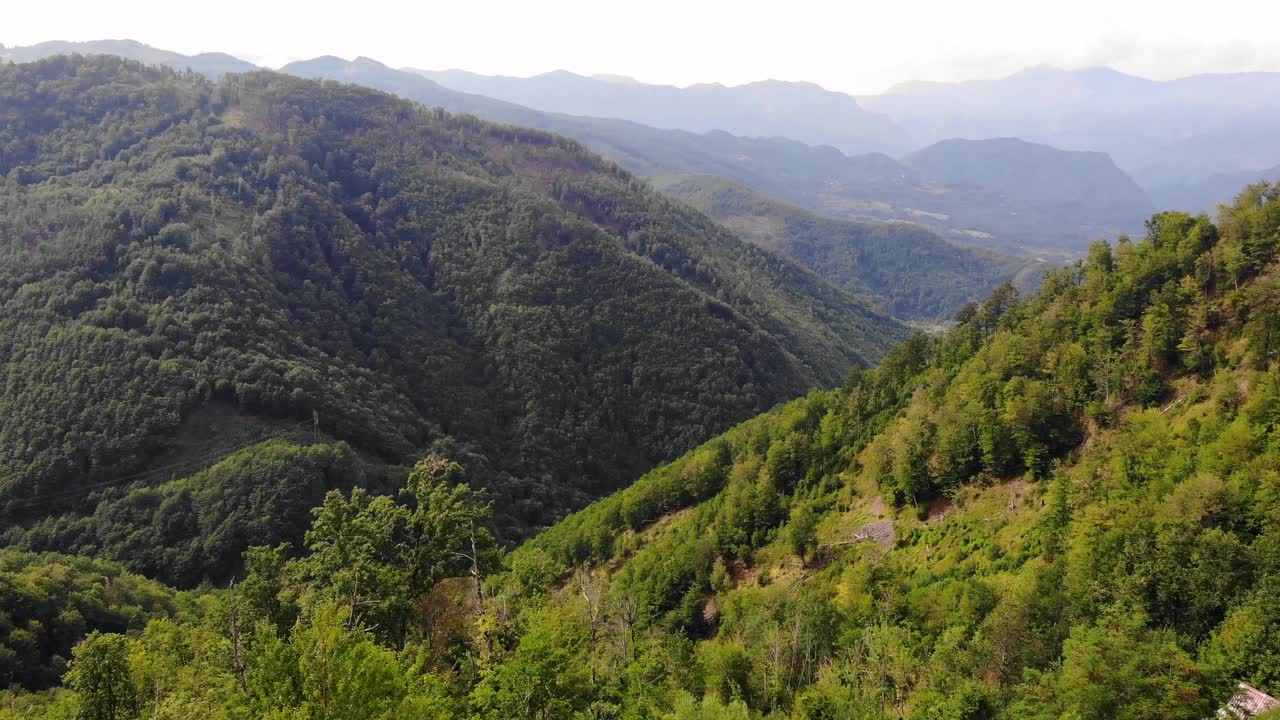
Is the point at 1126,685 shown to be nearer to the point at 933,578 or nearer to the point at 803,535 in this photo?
the point at 933,578

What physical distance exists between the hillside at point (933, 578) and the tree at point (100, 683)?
14 centimetres

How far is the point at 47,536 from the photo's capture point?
92.1 m

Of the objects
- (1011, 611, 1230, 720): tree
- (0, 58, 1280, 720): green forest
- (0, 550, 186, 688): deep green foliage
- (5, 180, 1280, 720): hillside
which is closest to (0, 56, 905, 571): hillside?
(0, 58, 1280, 720): green forest

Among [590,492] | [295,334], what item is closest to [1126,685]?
[590,492]

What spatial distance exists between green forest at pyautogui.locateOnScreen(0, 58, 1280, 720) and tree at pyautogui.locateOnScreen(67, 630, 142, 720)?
126mm

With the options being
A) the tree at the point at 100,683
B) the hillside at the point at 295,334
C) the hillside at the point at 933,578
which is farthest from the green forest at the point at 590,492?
the hillside at the point at 295,334

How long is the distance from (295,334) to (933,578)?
129589 millimetres

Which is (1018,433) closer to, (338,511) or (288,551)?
(338,511)

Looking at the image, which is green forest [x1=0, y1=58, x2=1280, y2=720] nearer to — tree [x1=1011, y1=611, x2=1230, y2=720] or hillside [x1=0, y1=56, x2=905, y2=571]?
tree [x1=1011, y1=611, x2=1230, y2=720]

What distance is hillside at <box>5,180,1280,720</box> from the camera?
83.6 feet

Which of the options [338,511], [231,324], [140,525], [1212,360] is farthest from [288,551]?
[1212,360]

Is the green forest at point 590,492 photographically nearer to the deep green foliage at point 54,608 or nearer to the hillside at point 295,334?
the deep green foliage at point 54,608

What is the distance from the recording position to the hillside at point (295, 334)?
102875 mm

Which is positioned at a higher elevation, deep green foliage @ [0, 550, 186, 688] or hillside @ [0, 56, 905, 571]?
hillside @ [0, 56, 905, 571]
